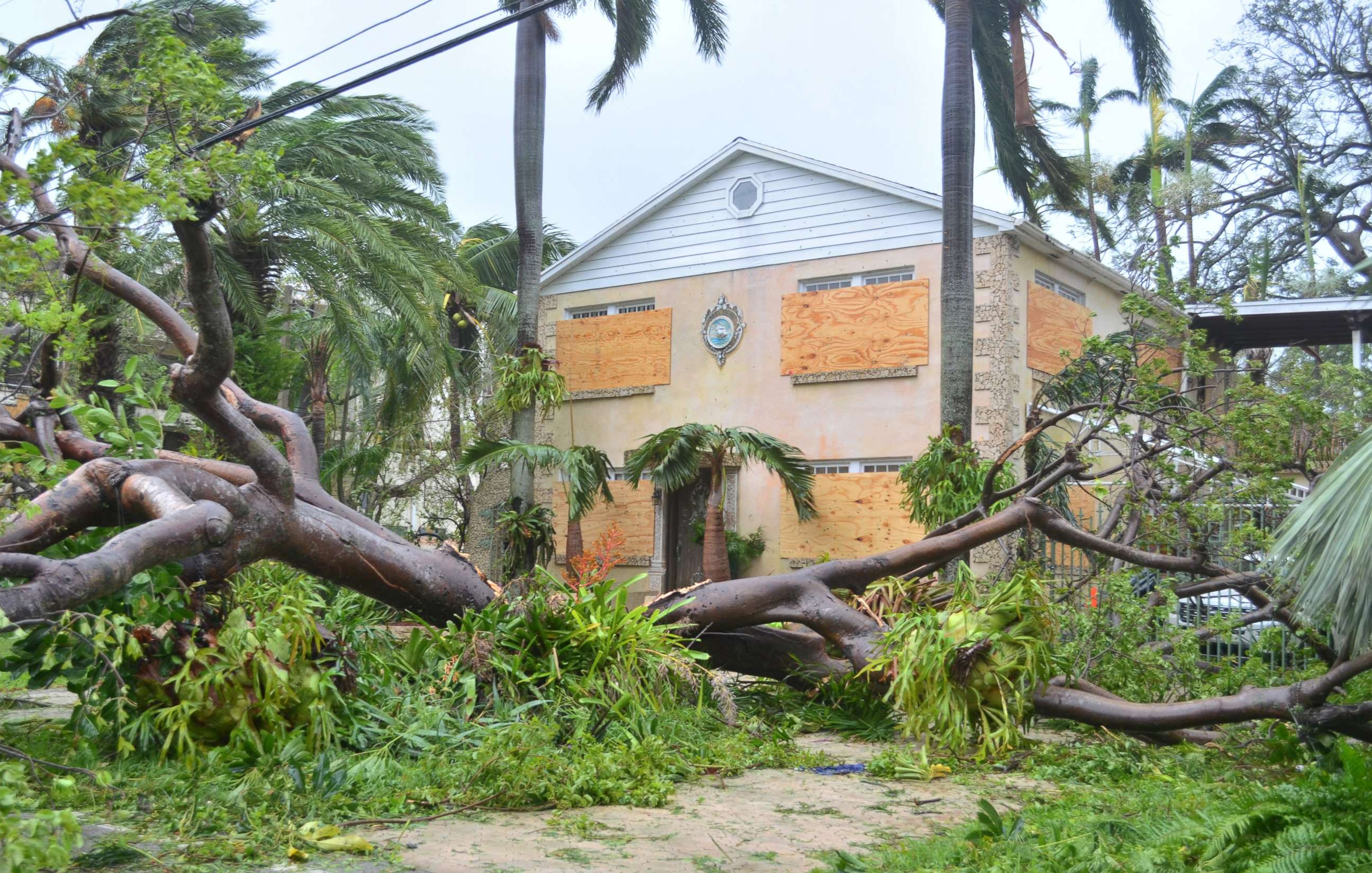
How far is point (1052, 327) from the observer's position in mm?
15422

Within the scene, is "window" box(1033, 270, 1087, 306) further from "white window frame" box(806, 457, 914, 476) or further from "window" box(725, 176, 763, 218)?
"window" box(725, 176, 763, 218)

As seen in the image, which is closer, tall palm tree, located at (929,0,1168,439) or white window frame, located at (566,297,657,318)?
tall palm tree, located at (929,0,1168,439)

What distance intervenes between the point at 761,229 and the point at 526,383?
4350mm

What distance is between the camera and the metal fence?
7422mm

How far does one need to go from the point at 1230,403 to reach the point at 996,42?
25.3 feet

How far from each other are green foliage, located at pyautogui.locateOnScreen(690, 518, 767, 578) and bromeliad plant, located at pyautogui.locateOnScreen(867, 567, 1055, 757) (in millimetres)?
8790

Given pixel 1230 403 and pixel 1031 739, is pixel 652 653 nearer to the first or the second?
pixel 1031 739

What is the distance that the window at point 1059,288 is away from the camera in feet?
50.5

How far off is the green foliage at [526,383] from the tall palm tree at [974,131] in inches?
242

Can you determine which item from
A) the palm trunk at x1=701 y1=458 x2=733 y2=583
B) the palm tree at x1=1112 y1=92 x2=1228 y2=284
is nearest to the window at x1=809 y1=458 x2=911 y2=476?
the palm trunk at x1=701 y1=458 x2=733 y2=583

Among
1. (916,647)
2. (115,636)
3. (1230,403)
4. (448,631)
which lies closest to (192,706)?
(115,636)

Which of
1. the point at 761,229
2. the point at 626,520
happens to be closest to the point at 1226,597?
the point at 761,229

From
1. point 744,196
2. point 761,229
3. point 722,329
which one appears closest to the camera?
point 761,229

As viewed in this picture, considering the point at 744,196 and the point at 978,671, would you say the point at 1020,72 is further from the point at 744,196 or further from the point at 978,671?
the point at 978,671
